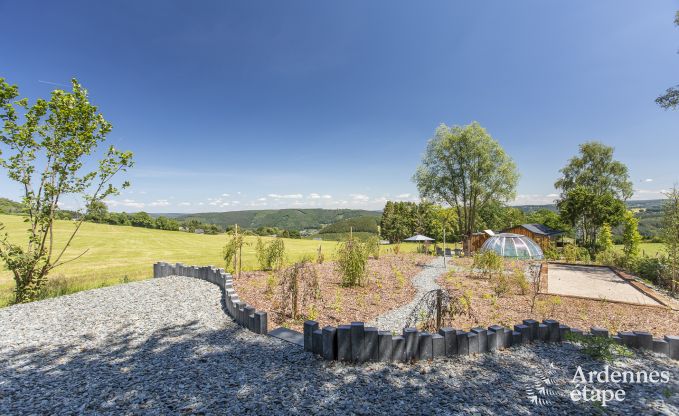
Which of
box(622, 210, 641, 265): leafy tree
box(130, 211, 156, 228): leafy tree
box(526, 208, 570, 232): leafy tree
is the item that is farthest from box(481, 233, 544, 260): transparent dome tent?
box(130, 211, 156, 228): leafy tree

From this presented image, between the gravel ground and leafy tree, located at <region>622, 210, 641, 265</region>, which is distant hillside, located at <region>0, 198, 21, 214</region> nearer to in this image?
the gravel ground

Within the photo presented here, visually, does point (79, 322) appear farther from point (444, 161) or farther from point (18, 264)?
point (444, 161)

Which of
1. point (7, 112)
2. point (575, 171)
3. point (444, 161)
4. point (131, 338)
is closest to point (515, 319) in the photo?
point (131, 338)

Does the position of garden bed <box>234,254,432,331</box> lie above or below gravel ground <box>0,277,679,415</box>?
below

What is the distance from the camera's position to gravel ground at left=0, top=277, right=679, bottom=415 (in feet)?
8.66

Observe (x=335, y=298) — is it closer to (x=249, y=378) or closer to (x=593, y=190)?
(x=249, y=378)

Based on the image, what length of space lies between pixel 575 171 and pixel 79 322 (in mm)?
30175

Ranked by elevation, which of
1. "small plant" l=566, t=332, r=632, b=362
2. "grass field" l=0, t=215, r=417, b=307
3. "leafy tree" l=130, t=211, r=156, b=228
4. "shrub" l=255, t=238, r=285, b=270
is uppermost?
"leafy tree" l=130, t=211, r=156, b=228

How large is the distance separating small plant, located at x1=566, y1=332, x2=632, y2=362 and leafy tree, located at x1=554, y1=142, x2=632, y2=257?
2068 cm

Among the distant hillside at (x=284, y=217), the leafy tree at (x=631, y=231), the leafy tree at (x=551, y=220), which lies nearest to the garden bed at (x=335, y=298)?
the leafy tree at (x=631, y=231)

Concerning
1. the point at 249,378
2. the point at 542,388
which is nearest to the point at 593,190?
the point at 542,388

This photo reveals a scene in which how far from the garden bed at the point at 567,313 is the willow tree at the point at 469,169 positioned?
43.2ft

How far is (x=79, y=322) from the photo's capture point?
5004mm

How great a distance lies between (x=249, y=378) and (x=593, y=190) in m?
28.4
